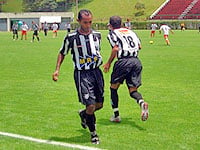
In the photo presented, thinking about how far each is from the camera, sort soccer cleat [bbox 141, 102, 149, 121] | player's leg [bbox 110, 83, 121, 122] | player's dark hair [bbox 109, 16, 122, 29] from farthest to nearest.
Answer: player's leg [bbox 110, 83, 121, 122]
player's dark hair [bbox 109, 16, 122, 29]
soccer cleat [bbox 141, 102, 149, 121]

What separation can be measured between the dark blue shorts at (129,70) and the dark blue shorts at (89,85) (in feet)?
3.71

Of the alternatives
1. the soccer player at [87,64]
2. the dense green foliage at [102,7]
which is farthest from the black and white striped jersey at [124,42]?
the dense green foliage at [102,7]

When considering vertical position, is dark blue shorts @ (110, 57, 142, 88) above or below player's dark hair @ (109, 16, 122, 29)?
below

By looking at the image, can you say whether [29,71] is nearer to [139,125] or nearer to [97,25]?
[139,125]

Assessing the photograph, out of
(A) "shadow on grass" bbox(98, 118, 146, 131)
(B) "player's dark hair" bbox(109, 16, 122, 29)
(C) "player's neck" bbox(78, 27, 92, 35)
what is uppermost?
(B) "player's dark hair" bbox(109, 16, 122, 29)

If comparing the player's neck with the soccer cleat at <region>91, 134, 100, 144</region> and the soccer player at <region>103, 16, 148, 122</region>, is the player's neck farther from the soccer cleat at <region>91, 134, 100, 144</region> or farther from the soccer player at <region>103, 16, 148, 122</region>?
the soccer cleat at <region>91, 134, 100, 144</region>

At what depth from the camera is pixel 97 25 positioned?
83.0 m

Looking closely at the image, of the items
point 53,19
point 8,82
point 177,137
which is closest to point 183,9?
point 53,19

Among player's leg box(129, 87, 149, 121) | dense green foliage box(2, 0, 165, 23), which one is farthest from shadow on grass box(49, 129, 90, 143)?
dense green foliage box(2, 0, 165, 23)

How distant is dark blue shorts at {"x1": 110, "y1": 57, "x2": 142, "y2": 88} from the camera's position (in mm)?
8297

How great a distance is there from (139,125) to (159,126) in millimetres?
394

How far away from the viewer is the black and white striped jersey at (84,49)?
7156 millimetres

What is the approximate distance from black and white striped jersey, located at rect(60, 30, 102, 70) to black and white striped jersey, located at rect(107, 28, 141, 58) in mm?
1040

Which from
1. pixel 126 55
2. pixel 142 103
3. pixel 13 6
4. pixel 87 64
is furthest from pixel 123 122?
pixel 13 6
